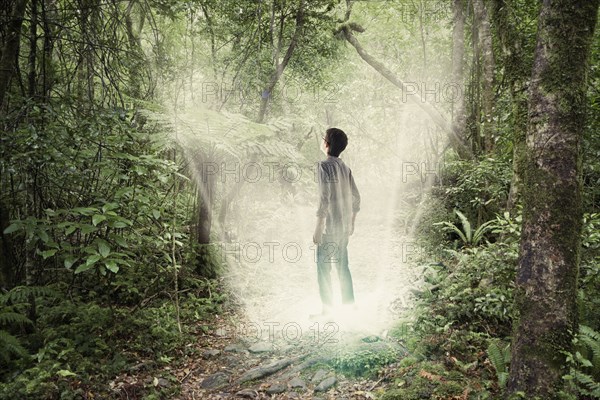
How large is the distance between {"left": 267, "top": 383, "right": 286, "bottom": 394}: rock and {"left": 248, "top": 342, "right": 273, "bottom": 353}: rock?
98 cm

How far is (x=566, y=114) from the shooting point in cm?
281

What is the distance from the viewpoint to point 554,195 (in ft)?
9.26

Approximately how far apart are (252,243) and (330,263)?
4.93 m

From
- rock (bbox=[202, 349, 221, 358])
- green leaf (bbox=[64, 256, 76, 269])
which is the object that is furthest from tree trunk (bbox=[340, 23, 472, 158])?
green leaf (bbox=[64, 256, 76, 269])

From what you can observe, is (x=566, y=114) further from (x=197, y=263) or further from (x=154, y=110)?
(x=197, y=263)

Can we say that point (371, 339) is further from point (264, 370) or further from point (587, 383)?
point (587, 383)

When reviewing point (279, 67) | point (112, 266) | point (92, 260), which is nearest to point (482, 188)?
point (279, 67)

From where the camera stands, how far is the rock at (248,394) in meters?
3.98

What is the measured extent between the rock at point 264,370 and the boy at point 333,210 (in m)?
1.22

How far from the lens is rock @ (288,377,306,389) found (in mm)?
4047

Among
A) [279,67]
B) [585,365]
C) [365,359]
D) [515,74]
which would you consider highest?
[279,67]

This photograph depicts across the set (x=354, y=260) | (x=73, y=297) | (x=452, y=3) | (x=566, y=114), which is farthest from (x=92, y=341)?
(x=452, y=3)

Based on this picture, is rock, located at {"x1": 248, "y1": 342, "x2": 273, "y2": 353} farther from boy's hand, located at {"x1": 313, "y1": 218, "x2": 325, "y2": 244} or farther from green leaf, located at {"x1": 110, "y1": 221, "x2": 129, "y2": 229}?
green leaf, located at {"x1": 110, "y1": 221, "x2": 129, "y2": 229}

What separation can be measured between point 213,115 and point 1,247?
293 centimetres
